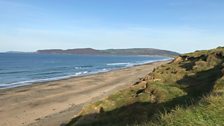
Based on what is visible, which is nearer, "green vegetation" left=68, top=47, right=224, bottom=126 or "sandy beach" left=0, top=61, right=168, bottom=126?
"green vegetation" left=68, top=47, right=224, bottom=126

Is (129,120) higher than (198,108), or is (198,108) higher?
(198,108)

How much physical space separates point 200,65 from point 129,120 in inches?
480

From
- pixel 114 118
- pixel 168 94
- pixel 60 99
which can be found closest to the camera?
pixel 114 118

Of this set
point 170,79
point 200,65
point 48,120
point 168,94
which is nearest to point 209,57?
point 200,65

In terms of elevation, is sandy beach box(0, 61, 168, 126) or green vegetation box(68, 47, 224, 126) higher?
green vegetation box(68, 47, 224, 126)

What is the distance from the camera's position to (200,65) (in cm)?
2402

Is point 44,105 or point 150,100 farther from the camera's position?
point 44,105

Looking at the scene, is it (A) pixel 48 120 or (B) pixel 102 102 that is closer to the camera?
(B) pixel 102 102

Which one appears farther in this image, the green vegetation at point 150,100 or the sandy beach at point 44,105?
the sandy beach at point 44,105

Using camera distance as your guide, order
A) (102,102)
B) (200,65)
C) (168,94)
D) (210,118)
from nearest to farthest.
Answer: (210,118), (168,94), (102,102), (200,65)

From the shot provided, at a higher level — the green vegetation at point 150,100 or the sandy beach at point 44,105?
the green vegetation at point 150,100

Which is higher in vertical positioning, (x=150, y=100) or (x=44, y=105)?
(x=150, y=100)

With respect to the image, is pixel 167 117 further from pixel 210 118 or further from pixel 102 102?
pixel 102 102

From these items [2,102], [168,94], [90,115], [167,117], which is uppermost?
[167,117]
